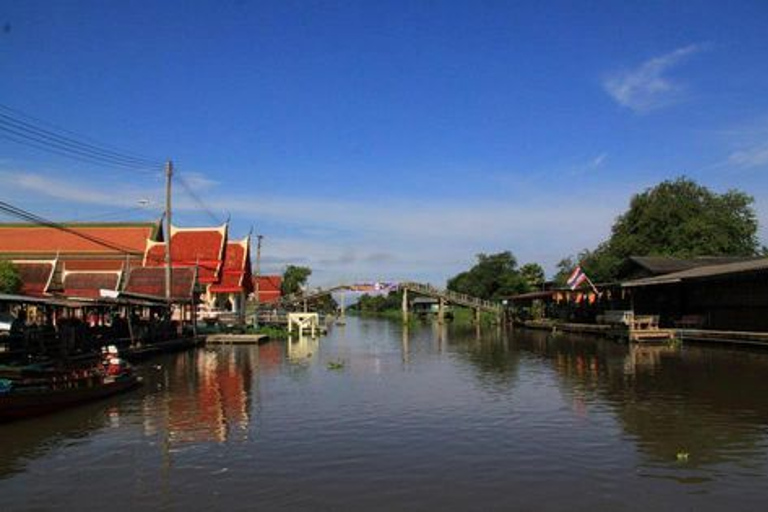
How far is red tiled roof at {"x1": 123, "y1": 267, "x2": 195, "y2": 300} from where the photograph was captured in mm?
45000

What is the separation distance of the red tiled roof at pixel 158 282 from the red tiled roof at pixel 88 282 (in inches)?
41.9

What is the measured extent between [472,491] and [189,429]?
7886 mm

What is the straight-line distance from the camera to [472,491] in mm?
11492

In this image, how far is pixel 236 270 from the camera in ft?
211

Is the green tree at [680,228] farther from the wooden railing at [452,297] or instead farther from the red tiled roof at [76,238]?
the red tiled roof at [76,238]

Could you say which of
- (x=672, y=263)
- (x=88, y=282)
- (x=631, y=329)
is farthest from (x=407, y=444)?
(x=672, y=263)

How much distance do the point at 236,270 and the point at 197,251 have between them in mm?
4085

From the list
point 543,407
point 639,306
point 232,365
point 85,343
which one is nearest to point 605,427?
point 543,407

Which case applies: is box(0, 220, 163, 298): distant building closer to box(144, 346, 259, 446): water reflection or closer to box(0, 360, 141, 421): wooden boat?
box(144, 346, 259, 446): water reflection

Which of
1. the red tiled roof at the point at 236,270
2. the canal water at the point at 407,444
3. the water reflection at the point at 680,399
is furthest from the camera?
the red tiled roof at the point at 236,270

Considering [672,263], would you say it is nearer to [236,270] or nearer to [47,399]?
[236,270]

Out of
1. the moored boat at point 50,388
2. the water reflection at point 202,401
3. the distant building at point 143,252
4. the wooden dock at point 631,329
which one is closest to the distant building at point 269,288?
the distant building at point 143,252

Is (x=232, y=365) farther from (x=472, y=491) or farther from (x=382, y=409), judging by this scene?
(x=472, y=491)

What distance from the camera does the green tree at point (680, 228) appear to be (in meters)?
69.6
